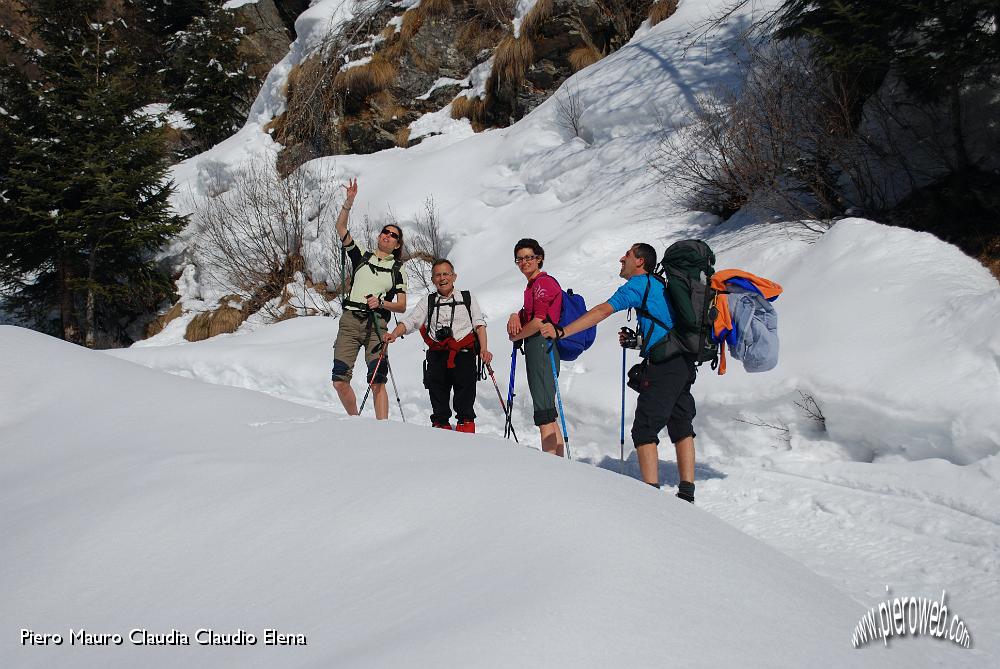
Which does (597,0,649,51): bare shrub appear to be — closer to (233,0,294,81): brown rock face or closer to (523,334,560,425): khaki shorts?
(523,334,560,425): khaki shorts

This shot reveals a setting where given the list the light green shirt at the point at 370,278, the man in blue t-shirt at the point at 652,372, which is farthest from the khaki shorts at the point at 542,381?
the light green shirt at the point at 370,278

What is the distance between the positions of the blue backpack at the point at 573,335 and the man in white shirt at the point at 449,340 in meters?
0.75

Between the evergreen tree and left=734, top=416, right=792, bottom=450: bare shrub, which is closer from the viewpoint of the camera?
left=734, top=416, right=792, bottom=450: bare shrub

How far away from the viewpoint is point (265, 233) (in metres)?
15.6

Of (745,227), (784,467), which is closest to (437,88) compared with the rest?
(745,227)

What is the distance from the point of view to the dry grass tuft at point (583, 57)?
1593 cm

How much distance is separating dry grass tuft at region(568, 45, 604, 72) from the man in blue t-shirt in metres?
12.9

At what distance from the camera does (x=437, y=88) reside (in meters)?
18.0

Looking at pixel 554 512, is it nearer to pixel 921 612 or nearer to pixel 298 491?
pixel 298 491

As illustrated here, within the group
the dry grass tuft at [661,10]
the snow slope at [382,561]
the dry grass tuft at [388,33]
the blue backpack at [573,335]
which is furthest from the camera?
the dry grass tuft at [388,33]

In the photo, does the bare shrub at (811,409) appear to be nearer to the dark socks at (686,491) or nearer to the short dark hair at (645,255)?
the dark socks at (686,491)

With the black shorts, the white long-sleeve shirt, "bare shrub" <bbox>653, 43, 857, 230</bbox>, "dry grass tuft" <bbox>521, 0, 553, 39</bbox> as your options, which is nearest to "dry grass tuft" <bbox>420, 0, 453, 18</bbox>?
"dry grass tuft" <bbox>521, 0, 553, 39</bbox>

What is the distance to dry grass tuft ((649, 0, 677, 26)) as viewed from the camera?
49.1 ft

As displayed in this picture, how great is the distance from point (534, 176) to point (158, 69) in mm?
19275
